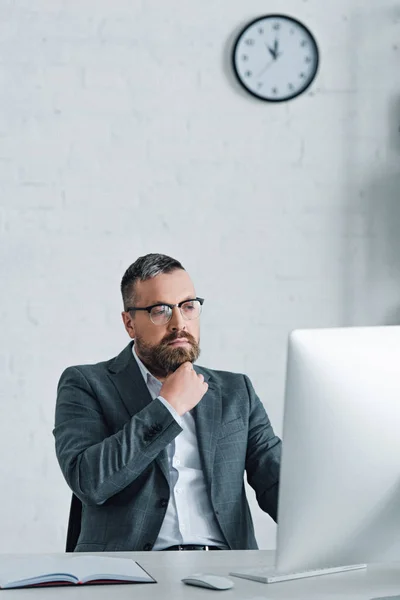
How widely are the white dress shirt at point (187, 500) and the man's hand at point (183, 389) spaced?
0.09ft

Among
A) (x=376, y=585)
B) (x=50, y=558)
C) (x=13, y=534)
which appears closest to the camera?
(x=376, y=585)

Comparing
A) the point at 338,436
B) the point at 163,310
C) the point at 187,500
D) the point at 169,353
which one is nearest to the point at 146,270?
the point at 163,310

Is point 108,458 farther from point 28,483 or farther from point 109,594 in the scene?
point 28,483

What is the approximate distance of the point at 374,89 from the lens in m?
3.16

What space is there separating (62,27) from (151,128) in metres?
0.48

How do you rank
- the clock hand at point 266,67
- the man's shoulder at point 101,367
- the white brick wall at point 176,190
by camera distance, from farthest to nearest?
1. the clock hand at point 266,67
2. the white brick wall at point 176,190
3. the man's shoulder at point 101,367

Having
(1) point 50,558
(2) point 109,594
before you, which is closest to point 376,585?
(2) point 109,594

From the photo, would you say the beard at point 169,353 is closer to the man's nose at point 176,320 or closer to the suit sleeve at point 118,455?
the man's nose at point 176,320

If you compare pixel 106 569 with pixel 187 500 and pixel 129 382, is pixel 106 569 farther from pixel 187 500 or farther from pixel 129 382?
pixel 129 382

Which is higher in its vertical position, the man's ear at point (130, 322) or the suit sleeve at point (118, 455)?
the man's ear at point (130, 322)

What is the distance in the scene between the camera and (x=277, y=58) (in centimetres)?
317

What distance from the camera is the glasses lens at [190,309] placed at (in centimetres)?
209

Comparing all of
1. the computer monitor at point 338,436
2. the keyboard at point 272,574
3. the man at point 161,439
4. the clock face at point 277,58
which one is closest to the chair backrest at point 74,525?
the man at point 161,439

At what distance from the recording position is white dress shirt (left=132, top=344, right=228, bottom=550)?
6.25ft
